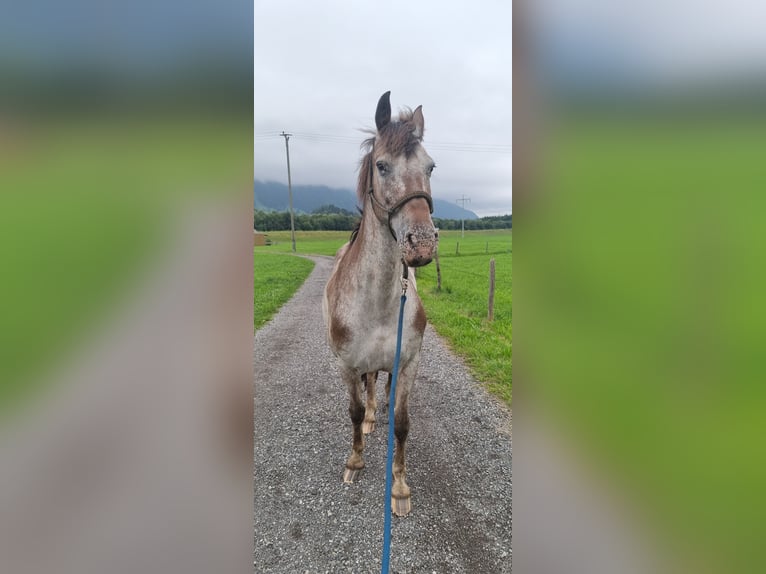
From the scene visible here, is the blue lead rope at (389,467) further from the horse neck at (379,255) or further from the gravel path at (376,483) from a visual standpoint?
the gravel path at (376,483)

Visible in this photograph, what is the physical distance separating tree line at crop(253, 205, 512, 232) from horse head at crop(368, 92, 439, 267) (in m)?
0.38

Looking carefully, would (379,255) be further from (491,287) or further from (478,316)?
(478,316)

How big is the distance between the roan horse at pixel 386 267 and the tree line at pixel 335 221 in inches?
16.4

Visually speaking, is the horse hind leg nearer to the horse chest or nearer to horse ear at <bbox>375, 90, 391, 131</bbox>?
the horse chest

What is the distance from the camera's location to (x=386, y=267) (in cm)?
261

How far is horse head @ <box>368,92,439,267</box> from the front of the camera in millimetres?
1843

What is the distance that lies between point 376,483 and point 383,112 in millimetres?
2976

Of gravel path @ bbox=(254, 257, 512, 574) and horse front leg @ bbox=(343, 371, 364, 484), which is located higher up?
horse front leg @ bbox=(343, 371, 364, 484)
